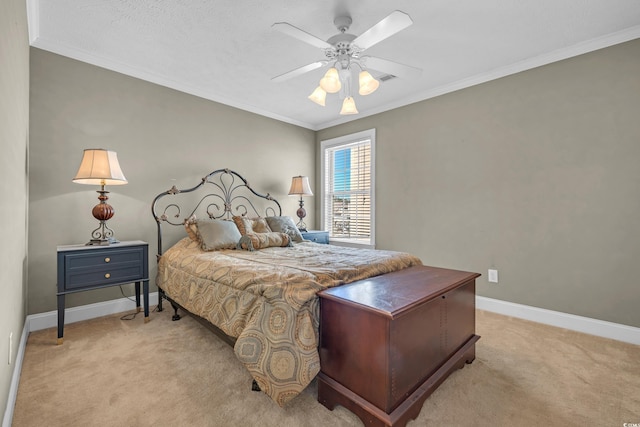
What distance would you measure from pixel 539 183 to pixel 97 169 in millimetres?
3961

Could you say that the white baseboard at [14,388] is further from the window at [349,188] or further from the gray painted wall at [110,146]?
the window at [349,188]

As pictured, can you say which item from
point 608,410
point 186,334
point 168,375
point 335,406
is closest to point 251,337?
point 335,406

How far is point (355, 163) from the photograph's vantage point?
448 cm

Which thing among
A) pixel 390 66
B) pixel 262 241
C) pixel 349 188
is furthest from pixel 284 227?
pixel 390 66

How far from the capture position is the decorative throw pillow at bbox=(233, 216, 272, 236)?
3.18 m

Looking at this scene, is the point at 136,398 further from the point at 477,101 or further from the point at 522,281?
the point at 477,101

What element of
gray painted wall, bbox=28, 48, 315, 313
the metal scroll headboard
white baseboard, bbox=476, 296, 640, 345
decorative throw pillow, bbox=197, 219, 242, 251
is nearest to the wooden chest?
white baseboard, bbox=476, 296, 640, 345

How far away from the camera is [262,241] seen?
9.90ft

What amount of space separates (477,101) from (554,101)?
0.69 m

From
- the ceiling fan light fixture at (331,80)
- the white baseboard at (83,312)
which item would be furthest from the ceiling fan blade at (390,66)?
the white baseboard at (83,312)

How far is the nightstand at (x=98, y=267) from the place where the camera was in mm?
2277

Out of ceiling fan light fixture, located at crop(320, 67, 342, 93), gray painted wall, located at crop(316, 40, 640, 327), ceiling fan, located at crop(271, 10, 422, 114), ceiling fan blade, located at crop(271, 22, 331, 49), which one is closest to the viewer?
ceiling fan blade, located at crop(271, 22, 331, 49)

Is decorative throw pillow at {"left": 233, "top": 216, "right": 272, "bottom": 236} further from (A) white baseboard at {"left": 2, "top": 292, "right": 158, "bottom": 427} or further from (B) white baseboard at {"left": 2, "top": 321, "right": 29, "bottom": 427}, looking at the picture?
(B) white baseboard at {"left": 2, "top": 321, "right": 29, "bottom": 427}

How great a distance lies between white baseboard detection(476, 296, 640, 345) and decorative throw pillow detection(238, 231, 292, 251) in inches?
87.4
